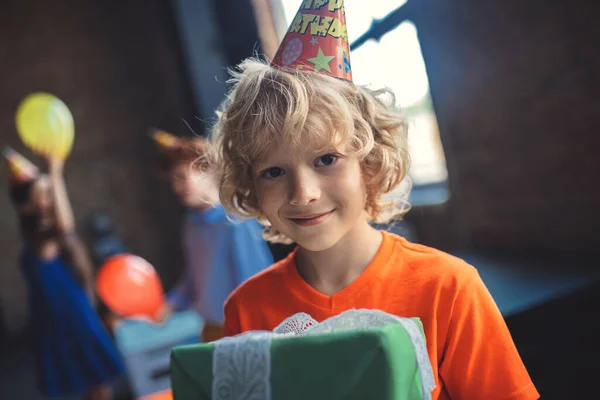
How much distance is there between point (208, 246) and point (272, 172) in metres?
0.83

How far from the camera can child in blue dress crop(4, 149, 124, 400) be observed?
1.94 metres

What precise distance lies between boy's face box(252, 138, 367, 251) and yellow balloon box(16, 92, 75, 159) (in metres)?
1.35

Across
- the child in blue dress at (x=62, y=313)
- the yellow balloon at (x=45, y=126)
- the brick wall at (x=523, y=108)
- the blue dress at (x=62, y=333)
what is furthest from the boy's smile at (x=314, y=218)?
the blue dress at (x=62, y=333)

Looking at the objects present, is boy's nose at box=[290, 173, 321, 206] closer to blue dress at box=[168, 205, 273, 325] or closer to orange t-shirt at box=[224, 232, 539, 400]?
orange t-shirt at box=[224, 232, 539, 400]

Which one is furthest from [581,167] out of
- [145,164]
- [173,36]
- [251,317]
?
[145,164]

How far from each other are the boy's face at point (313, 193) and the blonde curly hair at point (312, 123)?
16 mm

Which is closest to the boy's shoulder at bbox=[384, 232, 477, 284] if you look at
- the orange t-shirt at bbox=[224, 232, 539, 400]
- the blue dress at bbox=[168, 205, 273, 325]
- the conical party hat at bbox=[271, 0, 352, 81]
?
the orange t-shirt at bbox=[224, 232, 539, 400]

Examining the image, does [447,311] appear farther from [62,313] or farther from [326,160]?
[62,313]

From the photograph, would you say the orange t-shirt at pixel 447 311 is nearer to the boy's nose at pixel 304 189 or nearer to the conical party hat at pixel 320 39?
A: the boy's nose at pixel 304 189

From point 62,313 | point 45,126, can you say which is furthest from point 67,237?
point 45,126

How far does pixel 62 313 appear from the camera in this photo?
196cm

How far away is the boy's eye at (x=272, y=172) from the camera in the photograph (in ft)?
1.92

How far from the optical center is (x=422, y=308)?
55 centimetres

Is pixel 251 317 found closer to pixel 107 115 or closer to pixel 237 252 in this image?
pixel 237 252
